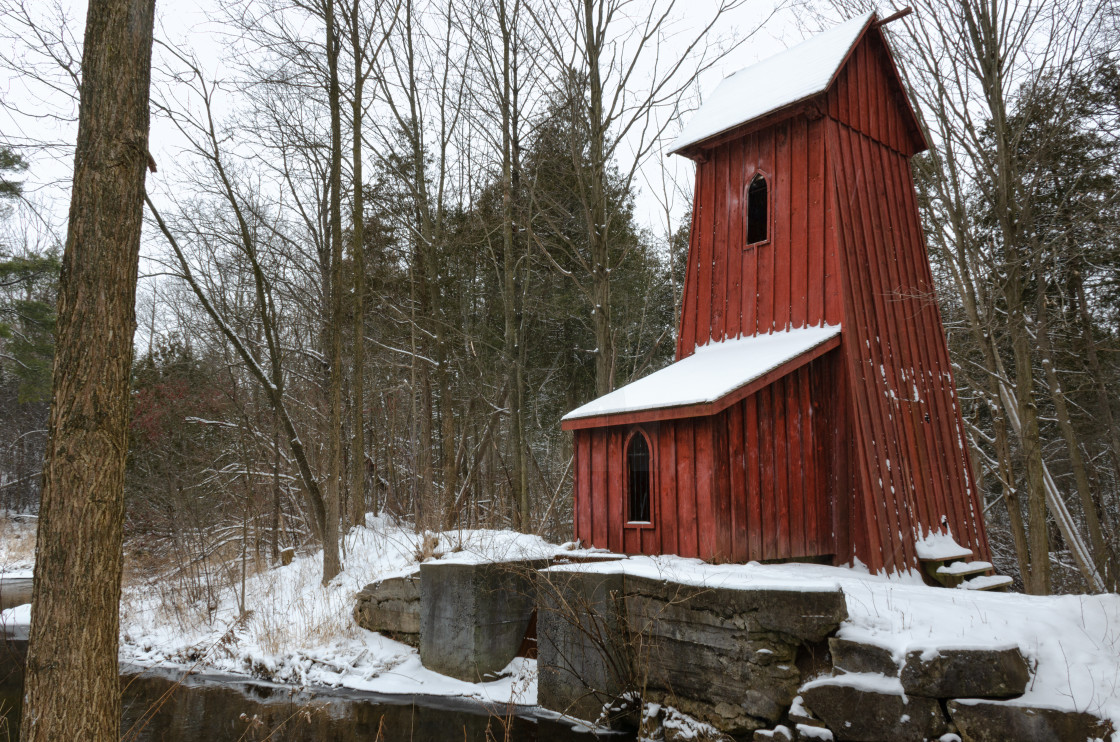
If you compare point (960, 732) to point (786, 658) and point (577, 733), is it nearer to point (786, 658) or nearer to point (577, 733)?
point (786, 658)

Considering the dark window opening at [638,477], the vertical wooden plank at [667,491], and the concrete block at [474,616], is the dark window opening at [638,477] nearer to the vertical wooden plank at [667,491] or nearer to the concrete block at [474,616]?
the vertical wooden plank at [667,491]

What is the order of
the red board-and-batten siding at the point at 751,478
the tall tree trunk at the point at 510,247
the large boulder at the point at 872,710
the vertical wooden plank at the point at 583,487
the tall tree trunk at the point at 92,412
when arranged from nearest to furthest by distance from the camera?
1. the tall tree trunk at the point at 92,412
2. the large boulder at the point at 872,710
3. the red board-and-batten siding at the point at 751,478
4. the vertical wooden plank at the point at 583,487
5. the tall tree trunk at the point at 510,247

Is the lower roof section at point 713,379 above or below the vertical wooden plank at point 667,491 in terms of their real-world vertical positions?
above

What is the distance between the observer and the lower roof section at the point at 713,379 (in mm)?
7953

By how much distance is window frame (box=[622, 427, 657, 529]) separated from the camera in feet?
28.4

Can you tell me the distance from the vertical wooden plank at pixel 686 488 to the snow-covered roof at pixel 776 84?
476 centimetres

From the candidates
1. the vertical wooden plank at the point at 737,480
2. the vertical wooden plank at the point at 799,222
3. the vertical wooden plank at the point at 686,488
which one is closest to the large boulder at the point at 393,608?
the vertical wooden plank at the point at 686,488

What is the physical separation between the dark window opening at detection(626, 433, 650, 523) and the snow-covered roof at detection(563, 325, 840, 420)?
548mm

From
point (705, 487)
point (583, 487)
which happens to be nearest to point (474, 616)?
point (583, 487)

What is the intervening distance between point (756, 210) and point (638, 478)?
14.7 feet

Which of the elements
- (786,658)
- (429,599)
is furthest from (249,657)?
(786,658)

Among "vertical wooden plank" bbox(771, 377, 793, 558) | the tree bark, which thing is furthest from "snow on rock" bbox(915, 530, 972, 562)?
the tree bark

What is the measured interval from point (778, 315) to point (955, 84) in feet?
18.6

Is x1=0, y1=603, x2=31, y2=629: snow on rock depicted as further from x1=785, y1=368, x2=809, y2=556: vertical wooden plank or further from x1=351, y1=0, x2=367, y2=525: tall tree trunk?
x1=785, y1=368, x2=809, y2=556: vertical wooden plank
